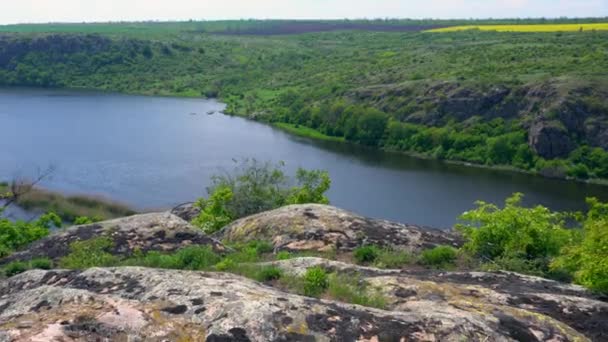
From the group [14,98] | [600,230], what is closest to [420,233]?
[600,230]

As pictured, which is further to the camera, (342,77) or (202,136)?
(342,77)

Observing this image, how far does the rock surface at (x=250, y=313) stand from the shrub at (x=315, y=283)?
701 mm

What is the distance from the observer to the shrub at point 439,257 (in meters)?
13.9

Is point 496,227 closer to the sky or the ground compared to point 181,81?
closer to the sky

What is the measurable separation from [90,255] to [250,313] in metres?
6.71

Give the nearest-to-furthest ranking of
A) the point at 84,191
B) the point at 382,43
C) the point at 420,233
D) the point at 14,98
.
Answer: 1. the point at 420,233
2. the point at 84,191
3. the point at 14,98
4. the point at 382,43

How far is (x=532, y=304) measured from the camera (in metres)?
10.4

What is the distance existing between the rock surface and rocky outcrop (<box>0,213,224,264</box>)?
13.7 ft

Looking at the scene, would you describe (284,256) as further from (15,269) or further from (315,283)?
(15,269)

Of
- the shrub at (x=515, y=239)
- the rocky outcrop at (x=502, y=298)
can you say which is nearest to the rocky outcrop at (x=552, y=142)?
the shrub at (x=515, y=239)

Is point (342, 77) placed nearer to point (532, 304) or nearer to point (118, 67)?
point (118, 67)

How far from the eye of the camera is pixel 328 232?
53.1 feet

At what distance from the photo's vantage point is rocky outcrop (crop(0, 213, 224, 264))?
1492cm

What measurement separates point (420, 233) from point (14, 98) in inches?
4167
